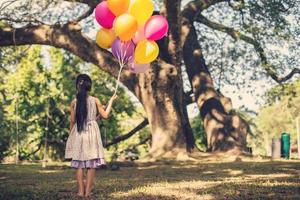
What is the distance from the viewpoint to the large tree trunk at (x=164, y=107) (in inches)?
597

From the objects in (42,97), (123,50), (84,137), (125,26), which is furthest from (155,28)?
(42,97)

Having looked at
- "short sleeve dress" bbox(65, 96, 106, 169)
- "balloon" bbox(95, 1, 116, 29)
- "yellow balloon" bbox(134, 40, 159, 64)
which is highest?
"balloon" bbox(95, 1, 116, 29)

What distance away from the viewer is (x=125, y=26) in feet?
25.6

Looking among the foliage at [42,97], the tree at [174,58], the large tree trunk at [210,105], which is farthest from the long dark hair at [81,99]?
the foliage at [42,97]

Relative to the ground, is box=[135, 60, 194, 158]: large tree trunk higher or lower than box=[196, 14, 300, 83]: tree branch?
lower

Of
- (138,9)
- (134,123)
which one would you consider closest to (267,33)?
(138,9)

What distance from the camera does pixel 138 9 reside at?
8023 mm

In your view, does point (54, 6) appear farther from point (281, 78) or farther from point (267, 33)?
point (281, 78)

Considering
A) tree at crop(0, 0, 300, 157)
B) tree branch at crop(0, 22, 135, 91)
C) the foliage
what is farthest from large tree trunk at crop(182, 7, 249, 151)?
the foliage

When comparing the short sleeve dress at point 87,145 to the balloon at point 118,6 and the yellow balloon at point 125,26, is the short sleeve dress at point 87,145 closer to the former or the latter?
the yellow balloon at point 125,26

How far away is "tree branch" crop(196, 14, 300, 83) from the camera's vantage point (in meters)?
19.5

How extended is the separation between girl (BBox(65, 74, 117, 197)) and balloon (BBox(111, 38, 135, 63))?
2.07 metres

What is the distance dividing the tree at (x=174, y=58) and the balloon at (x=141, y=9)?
6.81 m

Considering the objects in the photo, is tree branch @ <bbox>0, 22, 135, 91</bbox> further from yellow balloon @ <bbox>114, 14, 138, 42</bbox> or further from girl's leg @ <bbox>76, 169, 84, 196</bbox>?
girl's leg @ <bbox>76, 169, 84, 196</bbox>
